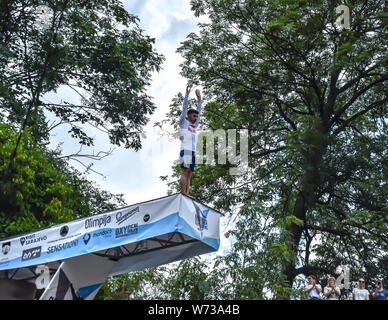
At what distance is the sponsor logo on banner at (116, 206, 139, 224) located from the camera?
23.7 feet

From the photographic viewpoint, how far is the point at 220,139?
587 inches

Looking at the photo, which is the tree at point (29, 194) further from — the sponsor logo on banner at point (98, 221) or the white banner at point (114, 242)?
the sponsor logo on banner at point (98, 221)

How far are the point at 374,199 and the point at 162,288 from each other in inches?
287

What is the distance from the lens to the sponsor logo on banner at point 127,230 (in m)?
7.14

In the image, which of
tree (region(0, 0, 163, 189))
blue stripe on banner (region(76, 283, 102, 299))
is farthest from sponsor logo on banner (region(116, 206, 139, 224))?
tree (region(0, 0, 163, 189))

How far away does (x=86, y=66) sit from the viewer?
16297 mm

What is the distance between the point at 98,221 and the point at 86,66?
32.6 ft

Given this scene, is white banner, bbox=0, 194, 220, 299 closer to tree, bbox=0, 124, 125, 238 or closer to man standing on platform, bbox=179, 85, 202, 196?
man standing on platform, bbox=179, 85, 202, 196

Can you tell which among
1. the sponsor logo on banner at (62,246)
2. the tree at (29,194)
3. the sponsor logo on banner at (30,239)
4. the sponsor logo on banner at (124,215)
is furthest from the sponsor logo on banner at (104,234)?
the tree at (29,194)

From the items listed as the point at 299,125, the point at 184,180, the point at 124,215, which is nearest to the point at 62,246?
the point at 124,215

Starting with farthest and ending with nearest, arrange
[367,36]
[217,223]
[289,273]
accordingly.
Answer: [289,273] < [367,36] < [217,223]

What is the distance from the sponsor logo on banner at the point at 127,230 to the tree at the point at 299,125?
151 inches
